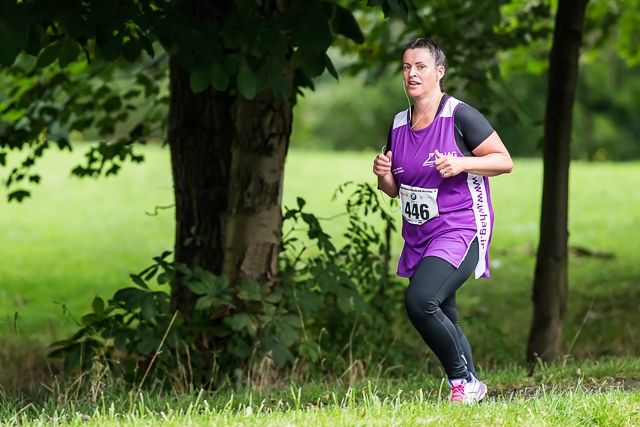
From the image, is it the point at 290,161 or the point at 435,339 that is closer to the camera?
the point at 435,339

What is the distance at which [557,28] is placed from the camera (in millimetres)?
7176

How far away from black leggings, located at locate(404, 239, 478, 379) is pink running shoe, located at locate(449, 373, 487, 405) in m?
0.03

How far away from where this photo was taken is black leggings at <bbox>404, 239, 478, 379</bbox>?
421cm

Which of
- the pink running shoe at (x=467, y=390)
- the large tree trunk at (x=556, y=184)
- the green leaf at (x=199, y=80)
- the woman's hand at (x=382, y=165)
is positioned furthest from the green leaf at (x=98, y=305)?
the large tree trunk at (x=556, y=184)

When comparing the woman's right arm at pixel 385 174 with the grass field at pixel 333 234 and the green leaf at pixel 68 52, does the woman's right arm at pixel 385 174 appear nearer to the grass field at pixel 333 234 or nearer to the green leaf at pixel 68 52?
the green leaf at pixel 68 52

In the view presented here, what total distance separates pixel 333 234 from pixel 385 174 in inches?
494

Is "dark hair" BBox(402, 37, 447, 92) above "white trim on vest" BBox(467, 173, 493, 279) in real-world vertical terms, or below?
above

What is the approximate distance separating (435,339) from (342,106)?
133 ft

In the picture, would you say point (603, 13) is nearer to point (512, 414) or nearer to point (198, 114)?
point (198, 114)

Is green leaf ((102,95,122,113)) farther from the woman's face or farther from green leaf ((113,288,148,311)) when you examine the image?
the woman's face

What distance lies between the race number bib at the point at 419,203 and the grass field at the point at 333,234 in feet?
7.49

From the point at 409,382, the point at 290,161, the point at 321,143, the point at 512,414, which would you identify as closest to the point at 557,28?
the point at 409,382

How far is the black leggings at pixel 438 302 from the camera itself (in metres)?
4.21

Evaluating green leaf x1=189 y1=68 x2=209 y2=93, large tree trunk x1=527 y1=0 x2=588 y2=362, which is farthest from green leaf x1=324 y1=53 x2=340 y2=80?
large tree trunk x1=527 y1=0 x2=588 y2=362
